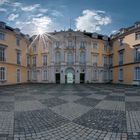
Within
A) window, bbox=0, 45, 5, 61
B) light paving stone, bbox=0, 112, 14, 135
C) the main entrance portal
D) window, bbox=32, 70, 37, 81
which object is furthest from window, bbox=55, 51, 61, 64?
light paving stone, bbox=0, 112, 14, 135

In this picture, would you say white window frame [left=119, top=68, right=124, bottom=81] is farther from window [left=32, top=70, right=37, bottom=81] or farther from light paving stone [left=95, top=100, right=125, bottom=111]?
light paving stone [left=95, top=100, right=125, bottom=111]

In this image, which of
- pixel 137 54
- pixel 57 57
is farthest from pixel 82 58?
pixel 137 54

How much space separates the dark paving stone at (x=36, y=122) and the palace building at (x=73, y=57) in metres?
21.4

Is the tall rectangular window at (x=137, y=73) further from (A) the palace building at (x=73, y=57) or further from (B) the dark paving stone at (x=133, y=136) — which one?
(B) the dark paving stone at (x=133, y=136)

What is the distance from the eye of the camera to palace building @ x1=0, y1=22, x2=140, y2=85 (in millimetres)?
26047

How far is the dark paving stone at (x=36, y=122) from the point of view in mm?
4586

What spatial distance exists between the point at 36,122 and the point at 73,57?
84.8 ft

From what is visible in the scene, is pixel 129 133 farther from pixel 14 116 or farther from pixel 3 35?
pixel 3 35

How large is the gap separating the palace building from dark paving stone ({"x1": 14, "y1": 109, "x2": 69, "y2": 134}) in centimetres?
2136

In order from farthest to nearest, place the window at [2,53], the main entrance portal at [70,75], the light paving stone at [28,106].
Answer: the main entrance portal at [70,75] < the window at [2,53] < the light paving stone at [28,106]

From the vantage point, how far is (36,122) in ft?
17.2

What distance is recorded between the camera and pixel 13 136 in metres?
4.09

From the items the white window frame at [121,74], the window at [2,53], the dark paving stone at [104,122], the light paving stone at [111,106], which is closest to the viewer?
the dark paving stone at [104,122]

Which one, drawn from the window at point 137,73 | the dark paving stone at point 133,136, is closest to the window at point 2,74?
the dark paving stone at point 133,136
